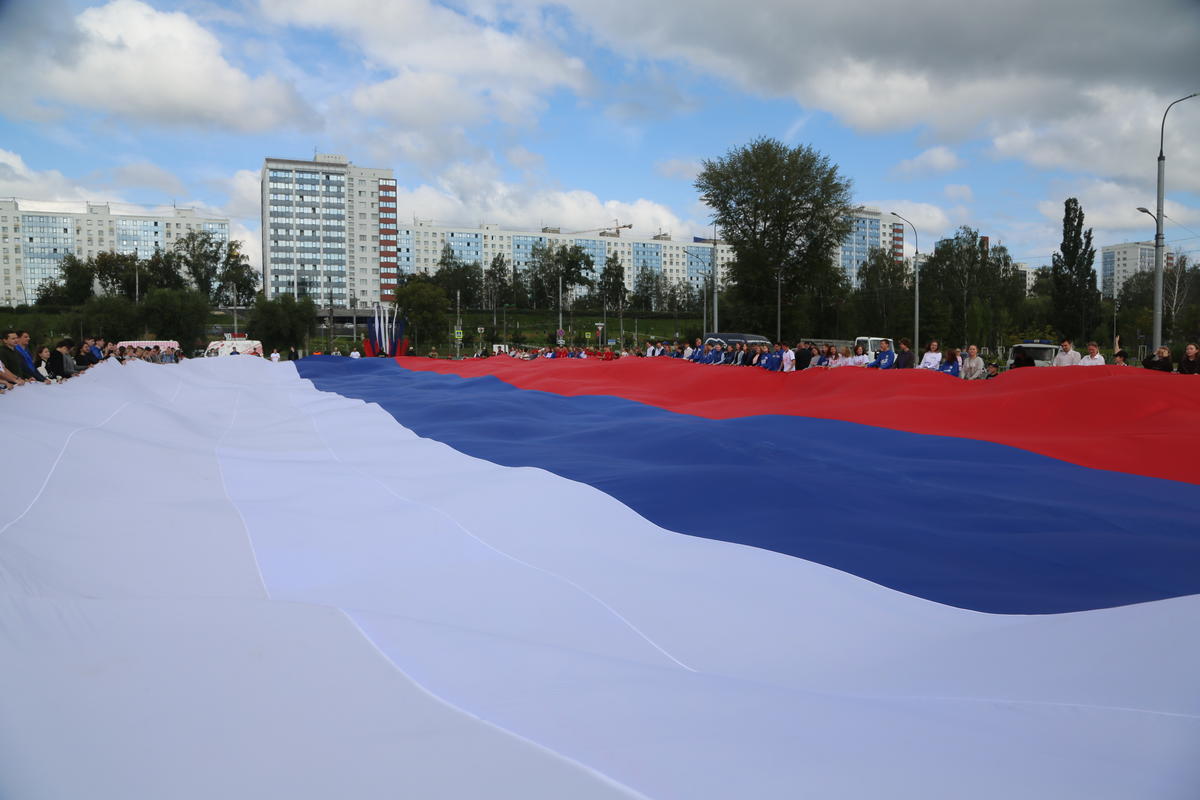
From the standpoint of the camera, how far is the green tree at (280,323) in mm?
50312

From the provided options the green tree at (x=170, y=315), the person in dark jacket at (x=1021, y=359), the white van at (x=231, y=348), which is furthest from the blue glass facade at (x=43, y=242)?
the person in dark jacket at (x=1021, y=359)

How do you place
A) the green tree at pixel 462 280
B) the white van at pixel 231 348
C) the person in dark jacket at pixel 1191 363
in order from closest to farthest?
1. the person in dark jacket at pixel 1191 363
2. the white van at pixel 231 348
3. the green tree at pixel 462 280

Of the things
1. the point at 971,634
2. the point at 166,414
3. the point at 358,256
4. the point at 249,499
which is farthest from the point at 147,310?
the point at 358,256

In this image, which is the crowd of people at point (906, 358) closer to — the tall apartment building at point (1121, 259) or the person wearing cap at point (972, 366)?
the person wearing cap at point (972, 366)

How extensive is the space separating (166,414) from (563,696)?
18.7 feet

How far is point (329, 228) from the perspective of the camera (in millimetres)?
99438

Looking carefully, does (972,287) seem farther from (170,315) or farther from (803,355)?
(170,315)

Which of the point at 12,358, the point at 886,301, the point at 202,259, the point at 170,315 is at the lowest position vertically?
the point at 12,358

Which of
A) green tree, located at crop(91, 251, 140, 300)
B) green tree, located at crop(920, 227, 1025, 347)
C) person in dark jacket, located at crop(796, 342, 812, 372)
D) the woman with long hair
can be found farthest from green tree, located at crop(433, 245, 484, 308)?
the woman with long hair

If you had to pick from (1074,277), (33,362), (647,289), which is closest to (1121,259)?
(647,289)

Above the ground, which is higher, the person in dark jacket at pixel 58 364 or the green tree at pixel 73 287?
the green tree at pixel 73 287

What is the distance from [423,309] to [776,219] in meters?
27.7

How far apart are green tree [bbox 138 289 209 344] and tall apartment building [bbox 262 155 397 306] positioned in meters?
51.1

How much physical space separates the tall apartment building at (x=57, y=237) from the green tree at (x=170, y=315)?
239 feet
